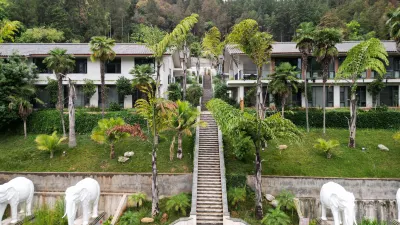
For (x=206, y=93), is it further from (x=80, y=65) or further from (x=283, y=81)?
(x=283, y=81)

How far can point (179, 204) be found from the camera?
19.7m

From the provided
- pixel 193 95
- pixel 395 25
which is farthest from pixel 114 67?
pixel 395 25

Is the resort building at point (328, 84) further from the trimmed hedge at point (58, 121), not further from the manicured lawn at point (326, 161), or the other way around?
the trimmed hedge at point (58, 121)

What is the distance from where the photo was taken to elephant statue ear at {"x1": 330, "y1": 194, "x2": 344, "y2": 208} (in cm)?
1722

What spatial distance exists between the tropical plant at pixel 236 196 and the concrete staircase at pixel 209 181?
0.68 m

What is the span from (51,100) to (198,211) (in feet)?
74.9

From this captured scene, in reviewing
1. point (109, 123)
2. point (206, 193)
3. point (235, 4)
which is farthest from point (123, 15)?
point (206, 193)

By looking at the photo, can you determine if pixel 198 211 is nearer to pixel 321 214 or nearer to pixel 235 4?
pixel 321 214

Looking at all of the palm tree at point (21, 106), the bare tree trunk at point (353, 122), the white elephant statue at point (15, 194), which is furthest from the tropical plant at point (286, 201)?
the palm tree at point (21, 106)

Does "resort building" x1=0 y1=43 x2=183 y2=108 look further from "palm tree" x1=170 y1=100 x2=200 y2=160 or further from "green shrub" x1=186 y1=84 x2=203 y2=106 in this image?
"palm tree" x1=170 y1=100 x2=200 y2=160

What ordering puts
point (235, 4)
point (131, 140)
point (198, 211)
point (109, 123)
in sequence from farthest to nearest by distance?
point (235, 4) → point (131, 140) → point (109, 123) → point (198, 211)

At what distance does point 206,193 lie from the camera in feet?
70.2

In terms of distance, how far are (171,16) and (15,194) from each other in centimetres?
8506

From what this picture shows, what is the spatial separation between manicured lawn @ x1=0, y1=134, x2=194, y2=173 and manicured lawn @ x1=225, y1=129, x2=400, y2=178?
159 inches
